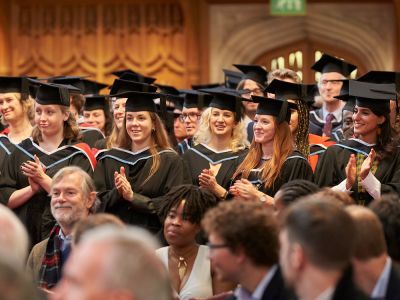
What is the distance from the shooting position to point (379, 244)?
4184 mm

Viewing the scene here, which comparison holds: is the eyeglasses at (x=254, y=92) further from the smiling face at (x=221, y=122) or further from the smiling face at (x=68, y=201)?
the smiling face at (x=68, y=201)

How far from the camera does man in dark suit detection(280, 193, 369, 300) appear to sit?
361 cm

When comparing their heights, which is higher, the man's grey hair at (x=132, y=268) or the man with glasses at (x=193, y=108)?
the man with glasses at (x=193, y=108)

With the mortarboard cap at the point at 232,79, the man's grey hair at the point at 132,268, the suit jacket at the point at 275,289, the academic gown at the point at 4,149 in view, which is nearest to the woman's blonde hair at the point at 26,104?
the academic gown at the point at 4,149

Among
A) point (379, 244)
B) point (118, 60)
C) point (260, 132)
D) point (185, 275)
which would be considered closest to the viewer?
point (379, 244)

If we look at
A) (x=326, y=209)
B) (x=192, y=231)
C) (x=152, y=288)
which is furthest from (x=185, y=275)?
(x=152, y=288)

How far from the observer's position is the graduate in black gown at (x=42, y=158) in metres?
7.23

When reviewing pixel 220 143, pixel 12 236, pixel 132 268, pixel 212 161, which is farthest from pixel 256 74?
pixel 132 268

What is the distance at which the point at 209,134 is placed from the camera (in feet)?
25.7

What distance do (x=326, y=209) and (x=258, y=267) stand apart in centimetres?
56

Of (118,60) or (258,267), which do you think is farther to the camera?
(118,60)

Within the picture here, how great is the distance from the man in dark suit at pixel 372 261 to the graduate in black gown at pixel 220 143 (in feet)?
9.82

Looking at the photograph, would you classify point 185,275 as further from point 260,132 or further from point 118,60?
point 118,60

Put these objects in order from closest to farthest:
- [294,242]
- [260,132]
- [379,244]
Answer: [294,242] → [379,244] → [260,132]
